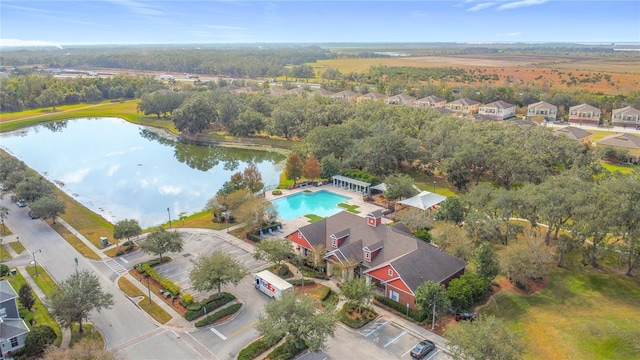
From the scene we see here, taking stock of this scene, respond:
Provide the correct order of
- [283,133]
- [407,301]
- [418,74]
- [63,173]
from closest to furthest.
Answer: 1. [407,301]
2. [63,173]
3. [283,133]
4. [418,74]

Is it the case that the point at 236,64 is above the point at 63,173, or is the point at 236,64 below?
above

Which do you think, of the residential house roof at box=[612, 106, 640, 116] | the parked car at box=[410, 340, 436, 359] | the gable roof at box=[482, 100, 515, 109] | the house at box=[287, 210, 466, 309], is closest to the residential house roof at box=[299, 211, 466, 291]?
the house at box=[287, 210, 466, 309]

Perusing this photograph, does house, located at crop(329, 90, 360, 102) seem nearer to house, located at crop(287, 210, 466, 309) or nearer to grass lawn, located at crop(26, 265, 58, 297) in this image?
house, located at crop(287, 210, 466, 309)

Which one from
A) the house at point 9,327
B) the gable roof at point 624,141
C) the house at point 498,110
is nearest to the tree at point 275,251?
A: the house at point 9,327

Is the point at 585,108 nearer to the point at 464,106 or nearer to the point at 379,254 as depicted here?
the point at 464,106

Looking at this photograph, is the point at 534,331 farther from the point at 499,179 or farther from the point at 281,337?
the point at 499,179

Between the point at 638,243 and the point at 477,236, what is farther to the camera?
the point at 477,236

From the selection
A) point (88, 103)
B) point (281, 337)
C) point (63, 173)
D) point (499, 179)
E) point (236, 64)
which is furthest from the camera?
point (236, 64)

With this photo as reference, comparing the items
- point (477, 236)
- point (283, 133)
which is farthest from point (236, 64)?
point (477, 236)

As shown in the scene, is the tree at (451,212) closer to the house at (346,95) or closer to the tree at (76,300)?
the tree at (76,300)
